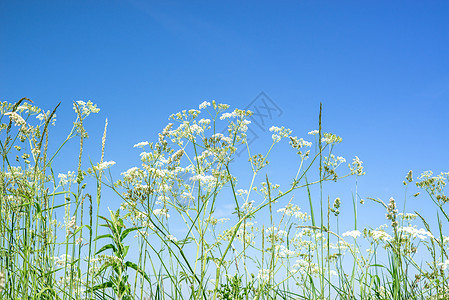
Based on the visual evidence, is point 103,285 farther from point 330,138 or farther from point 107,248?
point 330,138

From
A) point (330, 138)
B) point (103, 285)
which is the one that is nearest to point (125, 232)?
point (103, 285)

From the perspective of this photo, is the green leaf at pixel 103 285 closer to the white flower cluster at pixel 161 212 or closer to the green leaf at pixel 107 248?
the green leaf at pixel 107 248

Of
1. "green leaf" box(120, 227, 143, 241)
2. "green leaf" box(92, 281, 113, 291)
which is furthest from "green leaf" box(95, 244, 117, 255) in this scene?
"green leaf" box(92, 281, 113, 291)

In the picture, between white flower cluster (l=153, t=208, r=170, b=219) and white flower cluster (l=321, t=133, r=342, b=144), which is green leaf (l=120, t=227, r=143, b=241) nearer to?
white flower cluster (l=153, t=208, r=170, b=219)

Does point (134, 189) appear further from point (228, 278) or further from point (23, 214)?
point (228, 278)

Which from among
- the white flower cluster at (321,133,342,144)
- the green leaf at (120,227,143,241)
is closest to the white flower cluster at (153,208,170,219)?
the green leaf at (120,227,143,241)

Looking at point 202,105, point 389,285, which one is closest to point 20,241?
point 202,105

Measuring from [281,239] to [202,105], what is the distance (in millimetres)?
1820

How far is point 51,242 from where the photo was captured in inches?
119

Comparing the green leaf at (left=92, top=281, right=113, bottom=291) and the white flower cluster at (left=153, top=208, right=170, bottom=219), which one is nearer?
the green leaf at (left=92, top=281, right=113, bottom=291)

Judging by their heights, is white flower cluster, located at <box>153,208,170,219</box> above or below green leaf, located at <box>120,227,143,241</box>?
above

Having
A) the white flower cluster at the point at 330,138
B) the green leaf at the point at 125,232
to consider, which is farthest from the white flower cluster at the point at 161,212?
the white flower cluster at the point at 330,138

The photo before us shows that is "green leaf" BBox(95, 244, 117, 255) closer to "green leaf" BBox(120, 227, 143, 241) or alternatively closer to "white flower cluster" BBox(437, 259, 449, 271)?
"green leaf" BBox(120, 227, 143, 241)

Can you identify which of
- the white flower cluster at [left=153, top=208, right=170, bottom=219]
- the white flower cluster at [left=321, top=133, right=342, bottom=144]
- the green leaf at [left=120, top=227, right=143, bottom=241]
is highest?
the white flower cluster at [left=321, top=133, right=342, bottom=144]
